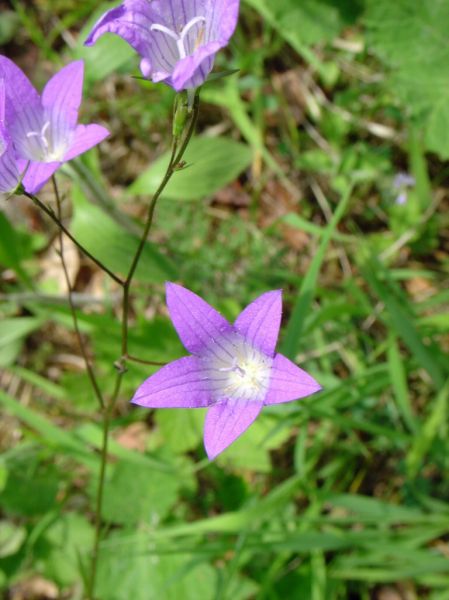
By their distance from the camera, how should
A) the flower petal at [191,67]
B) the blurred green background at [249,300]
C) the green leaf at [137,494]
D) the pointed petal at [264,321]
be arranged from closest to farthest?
1. the flower petal at [191,67]
2. the pointed petal at [264,321]
3. the blurred green background at [249,300]
4. the green leaf at [137,494]

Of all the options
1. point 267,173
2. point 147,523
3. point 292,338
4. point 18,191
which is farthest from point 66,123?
point 267,173

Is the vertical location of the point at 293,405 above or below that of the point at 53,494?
above

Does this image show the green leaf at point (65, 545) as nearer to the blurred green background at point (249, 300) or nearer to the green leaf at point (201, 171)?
the blurred green background at point (249, 300)

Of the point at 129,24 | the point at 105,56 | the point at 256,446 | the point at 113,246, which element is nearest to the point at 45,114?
the point at 129,24

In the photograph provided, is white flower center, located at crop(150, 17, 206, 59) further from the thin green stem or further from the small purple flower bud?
the small purple flower bud

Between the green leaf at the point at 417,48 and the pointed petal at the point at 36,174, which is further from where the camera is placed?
the green leaf at the point at 417,48

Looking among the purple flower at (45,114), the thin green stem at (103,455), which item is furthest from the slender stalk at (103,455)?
the purple flower at (45,114)

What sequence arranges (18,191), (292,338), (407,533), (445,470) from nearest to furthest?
(18,191)
(292,338)
(407,533)
(445,470)

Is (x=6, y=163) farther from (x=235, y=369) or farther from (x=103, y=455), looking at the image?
(x=103, y=455)

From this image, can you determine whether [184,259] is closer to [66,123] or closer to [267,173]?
[267,173]
